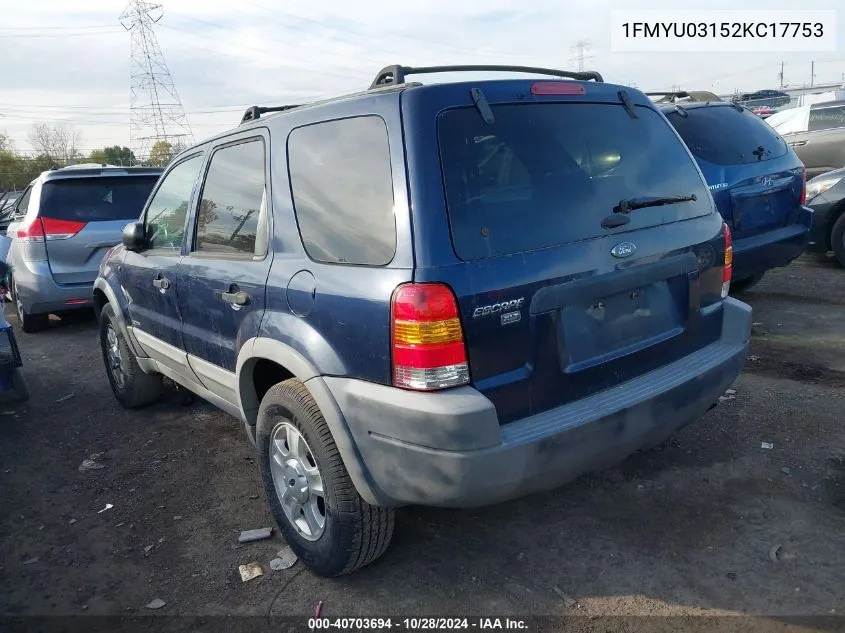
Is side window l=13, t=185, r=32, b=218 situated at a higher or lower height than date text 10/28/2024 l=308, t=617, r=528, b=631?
higher

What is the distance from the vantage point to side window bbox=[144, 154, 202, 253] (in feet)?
12.5

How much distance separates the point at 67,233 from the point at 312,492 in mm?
5666

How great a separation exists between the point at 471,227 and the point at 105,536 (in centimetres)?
247

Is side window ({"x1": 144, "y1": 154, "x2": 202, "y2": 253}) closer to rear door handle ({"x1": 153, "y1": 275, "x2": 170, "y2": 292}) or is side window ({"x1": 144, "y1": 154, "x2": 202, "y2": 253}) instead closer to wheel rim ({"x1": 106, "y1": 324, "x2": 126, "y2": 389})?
rear door handle ({"x1": 153, "y1": 275, "x2": 170, "y2": 292})

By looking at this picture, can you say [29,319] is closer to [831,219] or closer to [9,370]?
[9,370]

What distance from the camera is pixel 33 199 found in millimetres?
7254

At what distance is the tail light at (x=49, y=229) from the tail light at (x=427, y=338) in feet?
20.2

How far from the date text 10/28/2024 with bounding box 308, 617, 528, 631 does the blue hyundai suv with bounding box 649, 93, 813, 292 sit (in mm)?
4035

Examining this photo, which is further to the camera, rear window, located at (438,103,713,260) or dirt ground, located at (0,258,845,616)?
dirt ground, located at (0,258,845,616)

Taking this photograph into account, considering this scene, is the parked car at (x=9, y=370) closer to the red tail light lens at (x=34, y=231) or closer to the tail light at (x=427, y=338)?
the red tail light lens at (x=34, y=231)

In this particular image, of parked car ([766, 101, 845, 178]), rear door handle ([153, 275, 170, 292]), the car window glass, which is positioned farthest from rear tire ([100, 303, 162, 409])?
parked car ([766, 101, 845, 178])

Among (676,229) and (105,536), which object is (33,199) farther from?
(676,229)

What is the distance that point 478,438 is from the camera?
7.31ft

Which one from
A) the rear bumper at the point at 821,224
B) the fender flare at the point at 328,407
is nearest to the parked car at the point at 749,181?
the rear bumper at the point at 821,224
